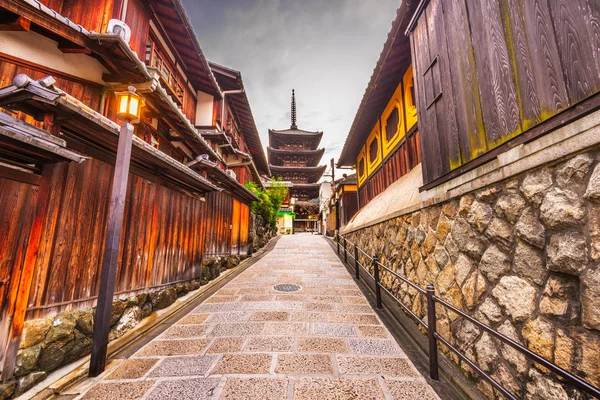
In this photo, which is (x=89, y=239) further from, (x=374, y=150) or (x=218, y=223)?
(x=374, y=150)

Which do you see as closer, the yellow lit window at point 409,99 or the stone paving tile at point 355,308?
the stone paving tile at point 355,308

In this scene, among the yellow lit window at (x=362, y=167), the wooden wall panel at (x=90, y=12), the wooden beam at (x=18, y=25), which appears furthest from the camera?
the yellow lit window at (x=362, y=167)

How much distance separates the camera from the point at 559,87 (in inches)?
85.0

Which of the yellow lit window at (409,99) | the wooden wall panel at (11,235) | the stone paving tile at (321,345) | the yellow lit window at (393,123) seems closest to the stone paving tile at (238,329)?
the stone paving tile at (321,345)

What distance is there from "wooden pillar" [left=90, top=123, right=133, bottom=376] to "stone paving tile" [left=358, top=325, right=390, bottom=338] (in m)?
3.85

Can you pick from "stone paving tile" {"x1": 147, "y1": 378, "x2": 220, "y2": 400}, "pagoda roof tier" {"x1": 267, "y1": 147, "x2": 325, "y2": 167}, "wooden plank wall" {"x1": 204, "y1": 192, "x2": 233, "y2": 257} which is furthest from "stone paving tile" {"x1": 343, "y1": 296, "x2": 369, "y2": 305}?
"pagoda roof tier" {"x1": 267, "y1": 147, "x2": 325, "y2": 167}

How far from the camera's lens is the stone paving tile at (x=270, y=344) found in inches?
143

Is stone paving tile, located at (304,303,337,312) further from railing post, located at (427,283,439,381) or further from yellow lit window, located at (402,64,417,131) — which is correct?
yellow lit window, located at (402,64,417,131)

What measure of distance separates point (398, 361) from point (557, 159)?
9.96 ft

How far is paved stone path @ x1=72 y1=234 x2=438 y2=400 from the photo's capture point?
2746mm

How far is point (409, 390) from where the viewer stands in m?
2.76

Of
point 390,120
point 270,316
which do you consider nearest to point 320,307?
point 270,316

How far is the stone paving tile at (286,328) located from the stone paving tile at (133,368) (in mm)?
1737

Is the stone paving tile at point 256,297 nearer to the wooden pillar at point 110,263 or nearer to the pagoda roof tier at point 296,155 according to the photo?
the wooden pillar at point 110,263
